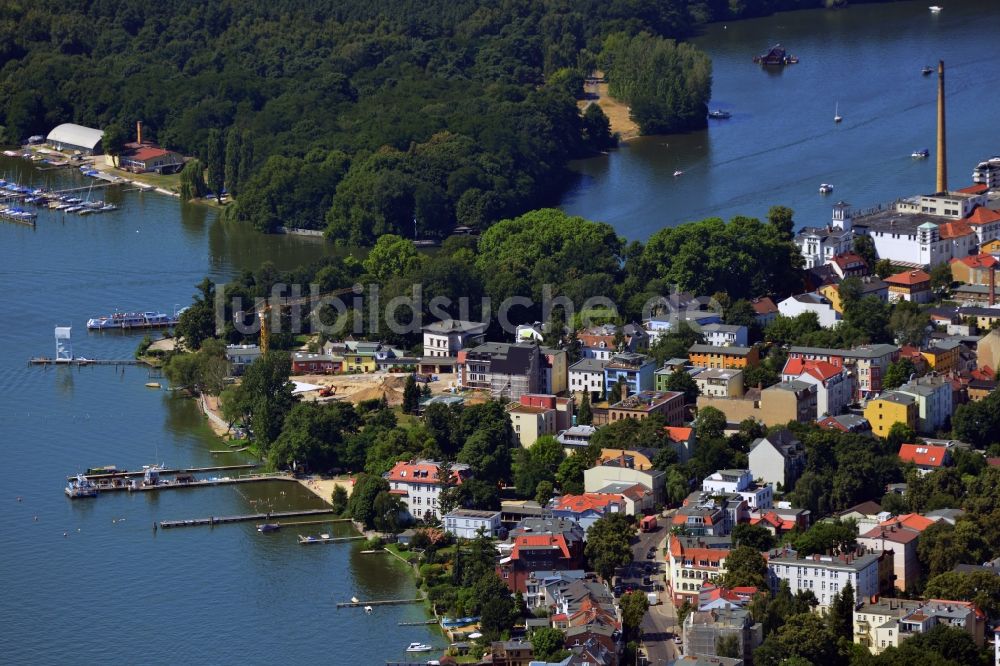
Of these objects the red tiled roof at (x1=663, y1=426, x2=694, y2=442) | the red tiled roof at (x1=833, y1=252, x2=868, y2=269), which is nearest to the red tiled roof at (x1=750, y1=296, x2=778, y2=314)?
the red tiled roof at (x1=833, y1=252, x2=868, y2=269)

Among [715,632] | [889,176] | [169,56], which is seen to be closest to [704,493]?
[715,632]

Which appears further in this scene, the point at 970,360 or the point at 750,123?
the point at 750,123

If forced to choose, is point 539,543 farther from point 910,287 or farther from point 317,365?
point 910,287

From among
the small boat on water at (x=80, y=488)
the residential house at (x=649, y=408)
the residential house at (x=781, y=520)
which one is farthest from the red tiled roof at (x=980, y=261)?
Result: the small boat on water at (x=80, y=488)

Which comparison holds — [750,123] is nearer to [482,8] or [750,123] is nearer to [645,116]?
[645,116]

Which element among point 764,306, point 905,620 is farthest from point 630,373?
point 905,620

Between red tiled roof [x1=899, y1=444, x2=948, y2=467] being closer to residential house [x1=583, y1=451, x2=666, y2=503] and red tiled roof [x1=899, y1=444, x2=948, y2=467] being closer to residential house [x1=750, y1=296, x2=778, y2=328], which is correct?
residential house [x1=583, y1=451, x2=666, y2=503]
